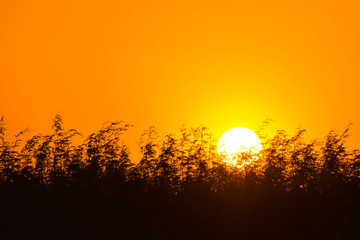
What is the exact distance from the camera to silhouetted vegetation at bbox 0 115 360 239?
13.6 m

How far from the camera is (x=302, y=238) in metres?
13.3

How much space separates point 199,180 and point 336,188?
3079 mm

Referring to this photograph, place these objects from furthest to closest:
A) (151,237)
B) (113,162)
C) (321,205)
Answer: (113,162), (321,205), (151,237)

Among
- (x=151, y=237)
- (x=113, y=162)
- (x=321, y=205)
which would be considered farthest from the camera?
(x=113, y=162)

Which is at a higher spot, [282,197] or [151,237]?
[282,197]

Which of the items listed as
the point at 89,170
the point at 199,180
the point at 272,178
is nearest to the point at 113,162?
the point at 89,170

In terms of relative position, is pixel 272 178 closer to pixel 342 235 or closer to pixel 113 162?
pixel 342 235

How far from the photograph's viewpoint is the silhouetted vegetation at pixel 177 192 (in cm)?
1358

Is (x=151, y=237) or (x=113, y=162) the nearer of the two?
(x=151, y=237)

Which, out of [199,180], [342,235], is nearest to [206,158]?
[199,180]

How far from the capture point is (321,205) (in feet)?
46.5

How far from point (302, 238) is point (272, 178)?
76.1 inches

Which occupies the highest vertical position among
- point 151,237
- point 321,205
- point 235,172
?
point 235,172

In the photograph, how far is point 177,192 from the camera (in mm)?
14852
